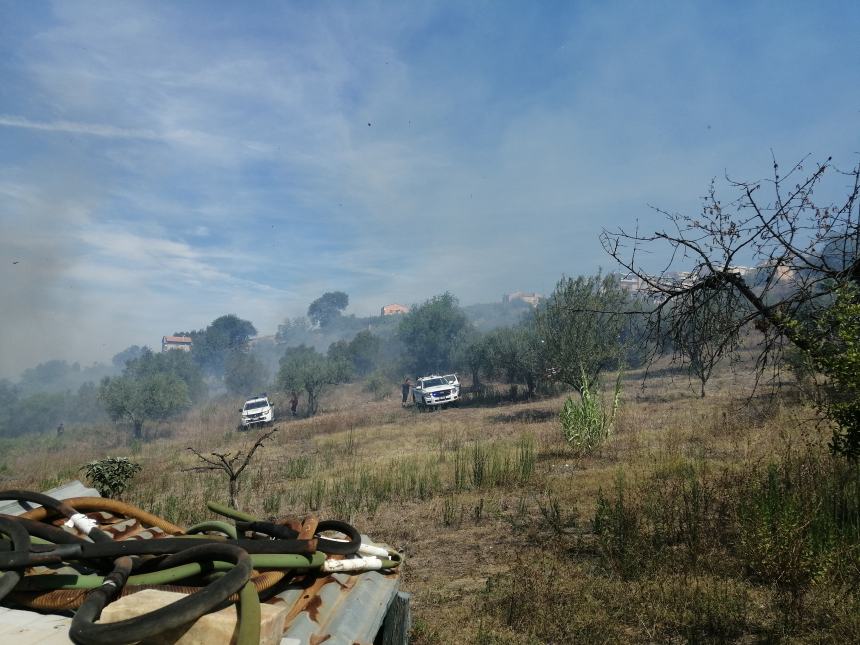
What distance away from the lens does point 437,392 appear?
30406 millimetres

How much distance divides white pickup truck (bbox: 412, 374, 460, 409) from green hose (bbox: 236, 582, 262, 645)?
2888 cm

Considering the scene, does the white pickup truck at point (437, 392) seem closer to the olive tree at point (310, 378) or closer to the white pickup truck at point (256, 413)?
the white pickup truck at point (256, 413)

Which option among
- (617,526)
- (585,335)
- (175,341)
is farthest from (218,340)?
(617,526)

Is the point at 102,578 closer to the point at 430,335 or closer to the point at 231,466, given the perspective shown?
the point at 231,466

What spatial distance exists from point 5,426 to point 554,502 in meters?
82.2

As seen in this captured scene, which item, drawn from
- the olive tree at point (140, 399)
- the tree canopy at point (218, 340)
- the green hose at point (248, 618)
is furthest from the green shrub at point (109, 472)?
the tree canopy at point (218, 340)

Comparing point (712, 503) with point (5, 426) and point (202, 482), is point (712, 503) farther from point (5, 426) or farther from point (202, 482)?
point (5, 426)

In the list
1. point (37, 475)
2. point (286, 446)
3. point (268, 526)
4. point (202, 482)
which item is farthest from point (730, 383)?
point (37, 475)

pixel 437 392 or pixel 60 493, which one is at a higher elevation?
pixel 60 493

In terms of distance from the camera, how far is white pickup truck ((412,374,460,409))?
30.3 m

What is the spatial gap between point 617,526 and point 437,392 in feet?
79.8

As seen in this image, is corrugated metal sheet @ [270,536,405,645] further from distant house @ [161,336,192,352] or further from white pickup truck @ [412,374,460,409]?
distant house @ [161,336,192,352]

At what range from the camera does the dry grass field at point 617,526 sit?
4352 mm

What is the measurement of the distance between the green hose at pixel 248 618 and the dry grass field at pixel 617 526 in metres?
3.49
